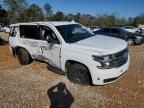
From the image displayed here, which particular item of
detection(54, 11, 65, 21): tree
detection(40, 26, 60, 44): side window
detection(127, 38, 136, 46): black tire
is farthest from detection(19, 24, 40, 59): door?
detection(54, 11, 65, 21): tree

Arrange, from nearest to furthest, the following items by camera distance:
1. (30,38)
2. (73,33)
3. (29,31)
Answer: (73,33) → (30,38) → (29,31)

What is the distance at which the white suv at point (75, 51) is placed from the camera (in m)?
6.70

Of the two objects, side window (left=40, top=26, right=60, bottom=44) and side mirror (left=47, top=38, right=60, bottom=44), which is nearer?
A: side mirror (left=47, top=38, right=60, bottom=44)

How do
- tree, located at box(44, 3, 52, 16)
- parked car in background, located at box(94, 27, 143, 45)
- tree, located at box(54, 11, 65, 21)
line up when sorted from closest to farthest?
1. parked car in background, located at box(94, 27, 143, 45)
2. tree, located at box(54, 11, 65, 21)
3. tree, located at box(44, 3, 52, 16)

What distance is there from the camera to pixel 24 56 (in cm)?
969

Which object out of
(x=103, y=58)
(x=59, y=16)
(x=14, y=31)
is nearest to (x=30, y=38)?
(x=14, y=31)

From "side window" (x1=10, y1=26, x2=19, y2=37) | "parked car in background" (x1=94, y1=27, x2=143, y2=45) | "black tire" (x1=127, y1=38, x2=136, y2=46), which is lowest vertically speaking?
"black tire" (x1=127, y1=38, x2=136, y2=46)

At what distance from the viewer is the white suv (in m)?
6.70

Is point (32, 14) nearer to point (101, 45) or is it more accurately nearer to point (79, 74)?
point (79, 74)

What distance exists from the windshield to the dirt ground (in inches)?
52.2

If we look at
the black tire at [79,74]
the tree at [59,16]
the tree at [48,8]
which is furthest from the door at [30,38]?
the tree at [48,8]

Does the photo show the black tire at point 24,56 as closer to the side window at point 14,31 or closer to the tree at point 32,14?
the side window at point 14,31

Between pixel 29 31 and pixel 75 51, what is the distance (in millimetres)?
2788

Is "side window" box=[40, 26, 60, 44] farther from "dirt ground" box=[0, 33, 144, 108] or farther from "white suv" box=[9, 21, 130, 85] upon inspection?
"dirt ground" box=[0, 33, 144, 108]
